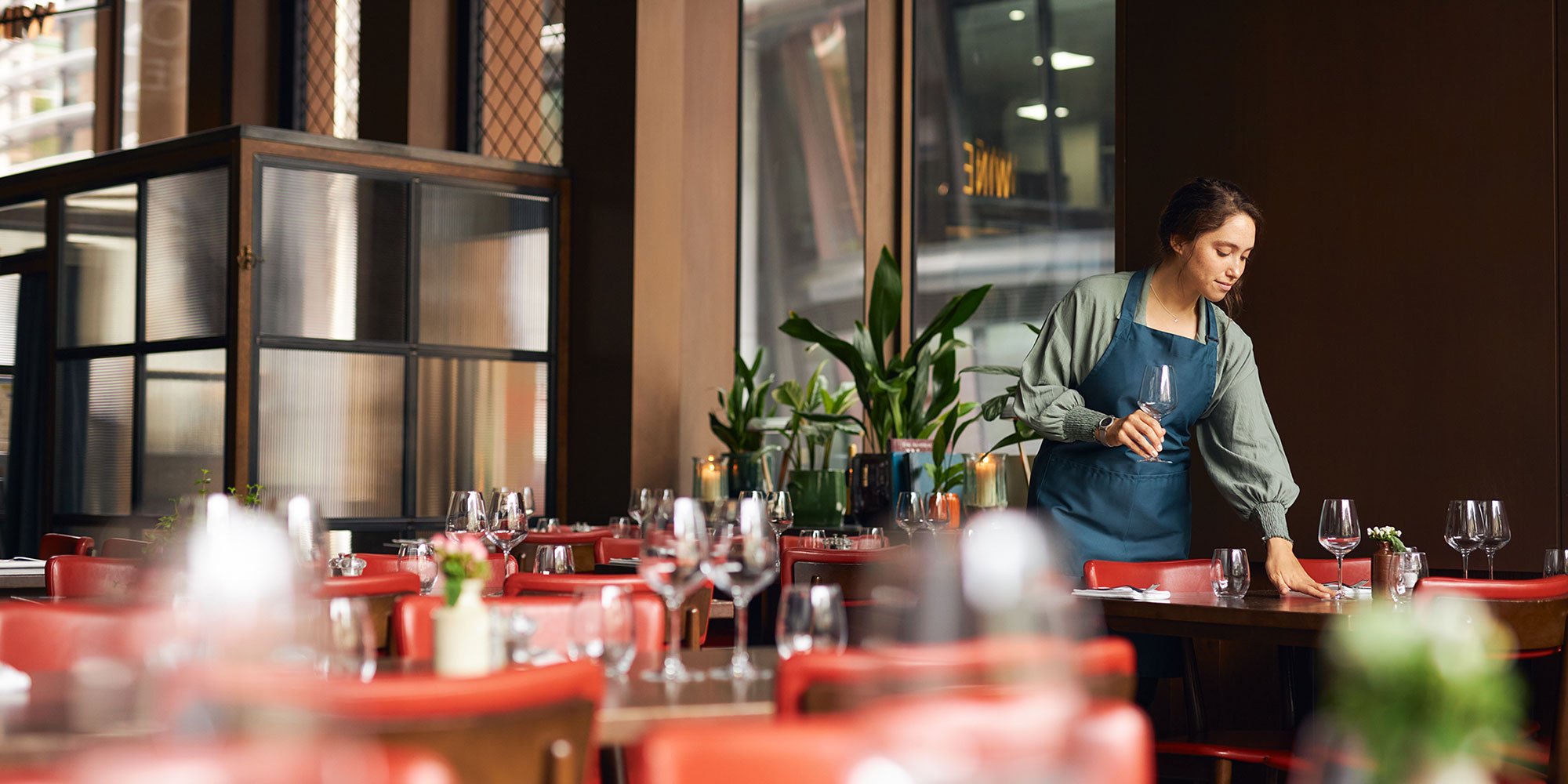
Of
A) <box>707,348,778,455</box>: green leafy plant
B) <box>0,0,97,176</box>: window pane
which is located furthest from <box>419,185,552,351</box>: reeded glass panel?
<box>0,0,97,176</box>: window pane

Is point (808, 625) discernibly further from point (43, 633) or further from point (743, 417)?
point (743, 417)

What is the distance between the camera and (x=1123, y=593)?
2723mm

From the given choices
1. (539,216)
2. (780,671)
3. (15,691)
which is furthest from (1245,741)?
(539,216)

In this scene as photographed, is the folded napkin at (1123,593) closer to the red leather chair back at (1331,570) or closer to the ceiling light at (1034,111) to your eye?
the red leather chair back at (1331,570)

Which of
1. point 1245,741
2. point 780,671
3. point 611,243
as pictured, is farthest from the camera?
point 611,243

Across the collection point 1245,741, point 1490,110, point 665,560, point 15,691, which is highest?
point 1490,110

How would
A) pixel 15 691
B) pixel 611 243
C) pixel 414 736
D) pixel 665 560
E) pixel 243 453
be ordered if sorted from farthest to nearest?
1. pixel 611 243
2. pixel 243 453
3. pixel 665 560
4. pixel 15 691
5. pixel 414 736

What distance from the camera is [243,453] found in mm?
5773

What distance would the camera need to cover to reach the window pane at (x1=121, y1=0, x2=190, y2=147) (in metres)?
8.25

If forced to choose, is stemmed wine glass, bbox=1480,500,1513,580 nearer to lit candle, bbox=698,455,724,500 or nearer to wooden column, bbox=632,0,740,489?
lit candle, bbox=698,455,724,500

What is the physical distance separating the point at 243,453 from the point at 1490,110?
4.47 meters

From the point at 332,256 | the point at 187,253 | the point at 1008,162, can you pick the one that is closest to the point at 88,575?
the point at 332,256

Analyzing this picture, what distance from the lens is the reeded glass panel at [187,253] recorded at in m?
5.93

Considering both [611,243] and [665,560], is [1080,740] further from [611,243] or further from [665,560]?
[611,243]
